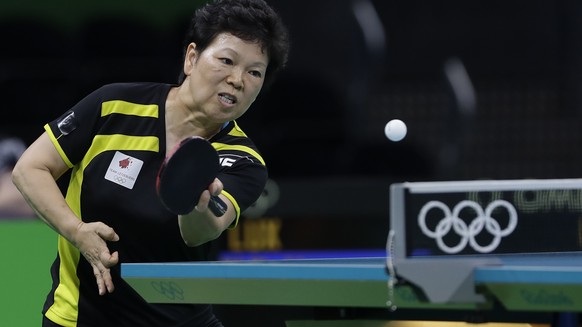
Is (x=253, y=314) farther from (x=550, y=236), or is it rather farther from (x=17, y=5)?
(x=17, y=5)

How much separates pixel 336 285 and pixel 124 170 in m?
0.95

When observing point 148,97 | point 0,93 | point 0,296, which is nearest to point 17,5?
point 0,93

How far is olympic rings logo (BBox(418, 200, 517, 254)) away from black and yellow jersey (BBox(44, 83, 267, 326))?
28.5 inches

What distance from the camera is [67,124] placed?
372 cm

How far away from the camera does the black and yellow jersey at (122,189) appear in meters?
3.72

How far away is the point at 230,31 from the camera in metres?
3.77

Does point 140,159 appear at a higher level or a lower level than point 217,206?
higher

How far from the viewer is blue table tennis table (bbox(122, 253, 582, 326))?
2.84 m

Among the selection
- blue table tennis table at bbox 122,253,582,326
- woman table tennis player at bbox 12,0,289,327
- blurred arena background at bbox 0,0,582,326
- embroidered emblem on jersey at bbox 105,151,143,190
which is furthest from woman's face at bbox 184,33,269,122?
blurred arena background at bbox 0,0,582,326

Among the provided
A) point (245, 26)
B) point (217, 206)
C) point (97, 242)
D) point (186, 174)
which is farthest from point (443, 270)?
point (245, 26)

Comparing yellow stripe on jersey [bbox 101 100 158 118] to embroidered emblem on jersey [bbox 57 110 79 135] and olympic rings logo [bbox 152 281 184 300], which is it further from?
olympic rings logo [bbox 152 281 184 300]

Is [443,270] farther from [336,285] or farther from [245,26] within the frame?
[245,26]

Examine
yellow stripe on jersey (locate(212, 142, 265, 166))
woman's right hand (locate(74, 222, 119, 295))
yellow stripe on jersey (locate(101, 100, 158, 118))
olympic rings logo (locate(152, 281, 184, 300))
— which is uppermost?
yellow stripe on jersey (locate(101, 100, 158, 118))

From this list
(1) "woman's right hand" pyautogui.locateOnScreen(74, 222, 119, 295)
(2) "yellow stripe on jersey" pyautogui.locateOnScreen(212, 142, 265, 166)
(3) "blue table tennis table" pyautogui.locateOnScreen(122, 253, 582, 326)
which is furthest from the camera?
(2) "yellow stripe on jersey" pyautogui.locateOnScreen(212, 142, 265, 166)
